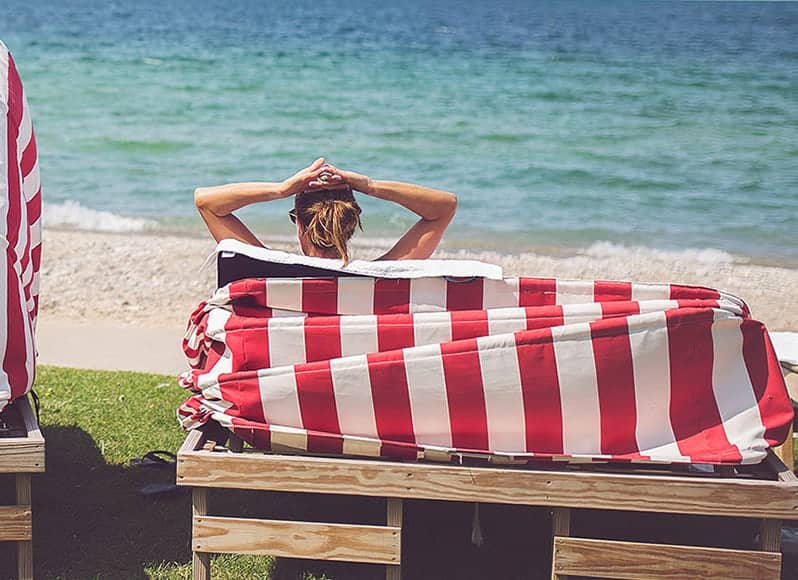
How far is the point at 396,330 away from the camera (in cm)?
310

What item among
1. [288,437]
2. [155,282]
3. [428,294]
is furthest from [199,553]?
[155,282]

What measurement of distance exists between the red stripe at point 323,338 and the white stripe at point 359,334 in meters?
0.02

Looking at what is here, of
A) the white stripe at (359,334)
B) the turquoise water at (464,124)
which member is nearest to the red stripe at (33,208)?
the white stripe at (359,334)

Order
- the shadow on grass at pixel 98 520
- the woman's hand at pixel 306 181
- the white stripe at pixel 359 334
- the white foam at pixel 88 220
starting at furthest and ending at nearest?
the white foam at pixel 88 220
the shadow on grass at pixel 98 520
the woman's hand at pixel 306 181
the white stripe at pixel 359 334

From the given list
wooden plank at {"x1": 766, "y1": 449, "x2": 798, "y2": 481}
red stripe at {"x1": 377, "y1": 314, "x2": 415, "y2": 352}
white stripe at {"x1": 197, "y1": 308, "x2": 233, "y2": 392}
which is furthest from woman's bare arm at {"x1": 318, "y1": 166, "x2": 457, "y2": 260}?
wooden plank at {"x1": 766, "y1": 449, "x2": 798, "y2": 481}

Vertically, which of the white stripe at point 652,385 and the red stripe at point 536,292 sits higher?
the red stripe at point 536,292

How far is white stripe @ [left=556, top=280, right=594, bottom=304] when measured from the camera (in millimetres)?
3178

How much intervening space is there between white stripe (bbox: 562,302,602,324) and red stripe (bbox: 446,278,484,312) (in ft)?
0.86

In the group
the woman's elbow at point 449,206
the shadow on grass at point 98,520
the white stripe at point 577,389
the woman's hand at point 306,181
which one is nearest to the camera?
the white stripe at point 577,389

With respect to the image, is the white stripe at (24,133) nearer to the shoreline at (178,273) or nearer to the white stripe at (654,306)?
the white stripe at (654,306)

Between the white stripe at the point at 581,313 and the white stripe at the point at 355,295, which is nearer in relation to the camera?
the white stripe at the point at 581,313

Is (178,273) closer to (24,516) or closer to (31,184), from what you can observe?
(31,184)

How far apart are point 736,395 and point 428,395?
0.89m

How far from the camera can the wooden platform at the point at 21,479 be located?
3041 millimetres
